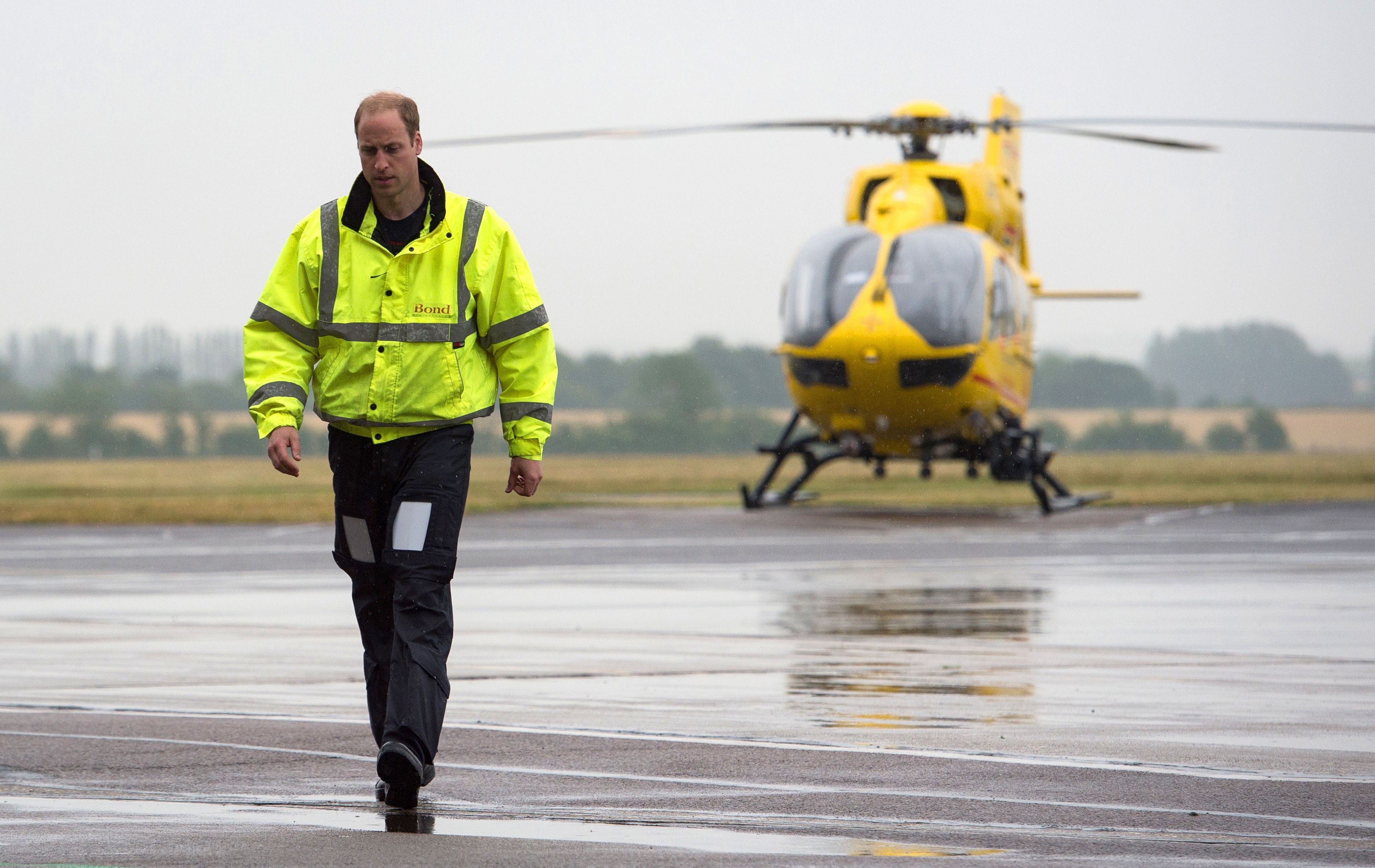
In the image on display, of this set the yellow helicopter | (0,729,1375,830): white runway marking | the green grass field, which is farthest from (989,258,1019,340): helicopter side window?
(0,729,1375,830): white runway marking

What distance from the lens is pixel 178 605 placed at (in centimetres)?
1325

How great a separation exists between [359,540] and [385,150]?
1128 mm

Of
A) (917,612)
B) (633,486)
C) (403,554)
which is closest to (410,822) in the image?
(403,554)

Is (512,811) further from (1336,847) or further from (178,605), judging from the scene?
(178,605)

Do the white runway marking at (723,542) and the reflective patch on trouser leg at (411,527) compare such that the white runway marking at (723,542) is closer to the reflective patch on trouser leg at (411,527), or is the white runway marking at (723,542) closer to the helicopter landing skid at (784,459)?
the helicopter landing skid at (784,459)

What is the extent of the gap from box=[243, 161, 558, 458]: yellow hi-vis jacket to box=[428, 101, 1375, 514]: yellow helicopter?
58.5 ft

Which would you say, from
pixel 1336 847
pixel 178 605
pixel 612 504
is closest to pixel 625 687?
pixel 1336 847

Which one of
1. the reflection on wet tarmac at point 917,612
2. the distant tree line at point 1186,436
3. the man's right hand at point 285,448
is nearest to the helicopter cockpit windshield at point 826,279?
the reflection on wet tarmac at point 917,612

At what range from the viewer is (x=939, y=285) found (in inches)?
991

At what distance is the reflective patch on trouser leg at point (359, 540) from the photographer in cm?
561

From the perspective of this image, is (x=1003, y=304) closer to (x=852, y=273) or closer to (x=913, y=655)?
(x=852, y=273)

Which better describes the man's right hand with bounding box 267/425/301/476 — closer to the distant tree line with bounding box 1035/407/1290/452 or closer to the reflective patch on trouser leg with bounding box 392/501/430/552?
the reflective patch on trouser leg with bounding box 392/501/430/552

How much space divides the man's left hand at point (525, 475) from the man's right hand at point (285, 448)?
2.02ft

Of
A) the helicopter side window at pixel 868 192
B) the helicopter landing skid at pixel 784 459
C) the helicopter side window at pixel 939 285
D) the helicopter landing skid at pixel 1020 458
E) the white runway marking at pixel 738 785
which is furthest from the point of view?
the helicopter landing skid at pixel 784 459
